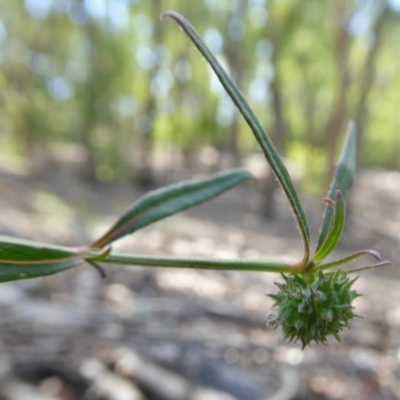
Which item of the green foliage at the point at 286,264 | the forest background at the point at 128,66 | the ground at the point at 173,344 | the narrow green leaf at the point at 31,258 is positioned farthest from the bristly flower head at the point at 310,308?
the forest background at the point at 128,66

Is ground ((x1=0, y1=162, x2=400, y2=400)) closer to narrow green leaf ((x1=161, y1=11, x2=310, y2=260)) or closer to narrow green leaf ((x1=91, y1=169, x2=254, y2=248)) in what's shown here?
narrow green leaf ((x1=91, y1=169, x2=254, y2=248))

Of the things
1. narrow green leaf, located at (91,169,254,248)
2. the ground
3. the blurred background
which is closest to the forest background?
the blurred background

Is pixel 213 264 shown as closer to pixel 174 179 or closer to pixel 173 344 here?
pixel 173 344

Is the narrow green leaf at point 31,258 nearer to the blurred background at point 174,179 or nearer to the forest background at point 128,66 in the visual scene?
the blurred background at point 174,179

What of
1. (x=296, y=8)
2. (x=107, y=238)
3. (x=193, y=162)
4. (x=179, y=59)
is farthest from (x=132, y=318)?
(x=193, y=162)

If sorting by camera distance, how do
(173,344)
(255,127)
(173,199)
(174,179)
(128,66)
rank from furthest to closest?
(174,179) < (128,66) < (173,344) < (173,199) < (255,127)

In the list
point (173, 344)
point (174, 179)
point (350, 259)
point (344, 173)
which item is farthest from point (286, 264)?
point (174, 179)

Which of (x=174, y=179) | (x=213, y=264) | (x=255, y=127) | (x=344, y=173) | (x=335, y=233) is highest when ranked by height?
(x=174, y=179)
